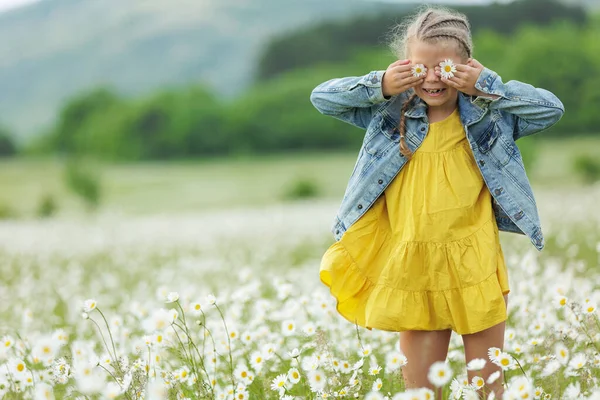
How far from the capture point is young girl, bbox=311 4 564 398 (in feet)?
10.5

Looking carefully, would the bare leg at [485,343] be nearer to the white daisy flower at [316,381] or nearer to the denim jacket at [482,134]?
the denim jacket at [482,134]

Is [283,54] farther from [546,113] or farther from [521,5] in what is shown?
[546,113]

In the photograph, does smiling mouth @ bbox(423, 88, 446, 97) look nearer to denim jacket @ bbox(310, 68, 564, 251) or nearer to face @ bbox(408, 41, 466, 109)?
face @ bbox(408, 41, 466, 109)

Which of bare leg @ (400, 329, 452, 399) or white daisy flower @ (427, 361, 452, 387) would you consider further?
bare leg @ (400, 329, 452, 399)

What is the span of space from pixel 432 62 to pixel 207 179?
96.9 ft

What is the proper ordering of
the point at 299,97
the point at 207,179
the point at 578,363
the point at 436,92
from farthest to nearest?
the point at 299,97 → the point at 207,179 → the point at 436,92 → the point at 578,363

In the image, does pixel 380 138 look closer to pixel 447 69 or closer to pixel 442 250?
pixel 447 69

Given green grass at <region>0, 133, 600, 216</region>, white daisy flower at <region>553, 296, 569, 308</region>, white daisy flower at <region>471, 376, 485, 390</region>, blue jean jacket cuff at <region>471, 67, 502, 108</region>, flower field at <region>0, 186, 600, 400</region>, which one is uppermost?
blue jean jacket cuff at <region>471, 67, 502, 108</region>

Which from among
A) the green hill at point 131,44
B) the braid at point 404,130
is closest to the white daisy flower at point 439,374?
the braid at point 404,130

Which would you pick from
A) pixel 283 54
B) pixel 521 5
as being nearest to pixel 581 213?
pixel 521 5

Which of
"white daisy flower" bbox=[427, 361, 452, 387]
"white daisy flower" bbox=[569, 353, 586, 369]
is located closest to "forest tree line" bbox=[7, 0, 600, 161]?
"white daisy flower" bbox=[569, 353, 586, 369]

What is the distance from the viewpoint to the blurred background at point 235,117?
26.4 m

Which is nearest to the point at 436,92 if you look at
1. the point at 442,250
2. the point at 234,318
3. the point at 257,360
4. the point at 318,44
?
the point at 442,250

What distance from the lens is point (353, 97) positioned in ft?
11.3
